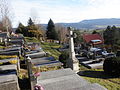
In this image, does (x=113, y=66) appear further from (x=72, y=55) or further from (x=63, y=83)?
(x=63, y=83)

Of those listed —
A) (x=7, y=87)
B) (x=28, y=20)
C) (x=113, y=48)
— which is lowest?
(x=113, y=48)

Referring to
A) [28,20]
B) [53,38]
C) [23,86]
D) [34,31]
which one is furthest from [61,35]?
[23,86]

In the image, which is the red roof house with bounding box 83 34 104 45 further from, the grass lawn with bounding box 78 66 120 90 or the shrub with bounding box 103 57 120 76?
the grass lawn with bounding box 78 66 120 90

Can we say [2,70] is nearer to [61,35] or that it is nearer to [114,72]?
[114,72]

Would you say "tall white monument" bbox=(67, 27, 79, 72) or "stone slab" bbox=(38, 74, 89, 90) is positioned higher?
"tall white monument" bbox=(67, 27, 79, 72)

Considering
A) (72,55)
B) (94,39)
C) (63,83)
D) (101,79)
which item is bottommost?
(94,39)

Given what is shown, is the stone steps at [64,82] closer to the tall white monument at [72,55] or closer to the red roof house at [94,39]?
the tall white monument at [72,55]

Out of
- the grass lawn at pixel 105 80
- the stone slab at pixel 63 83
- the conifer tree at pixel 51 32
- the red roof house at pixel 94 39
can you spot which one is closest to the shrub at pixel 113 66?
the grass lawn at pixel 105 80

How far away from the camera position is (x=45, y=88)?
8.13 meters

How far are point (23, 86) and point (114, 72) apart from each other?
7.26 metres

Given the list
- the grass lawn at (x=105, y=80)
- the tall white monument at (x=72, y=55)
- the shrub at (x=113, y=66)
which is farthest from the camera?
the tall white monument at (x=72, y=55)

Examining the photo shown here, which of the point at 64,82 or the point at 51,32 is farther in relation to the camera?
the point at 51,32

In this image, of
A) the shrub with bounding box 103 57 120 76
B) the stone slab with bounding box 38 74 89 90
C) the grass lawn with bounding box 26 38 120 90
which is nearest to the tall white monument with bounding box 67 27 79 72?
the grass lawn with bounding box 26 38 120 90

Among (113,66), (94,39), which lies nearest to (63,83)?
(113,66)
